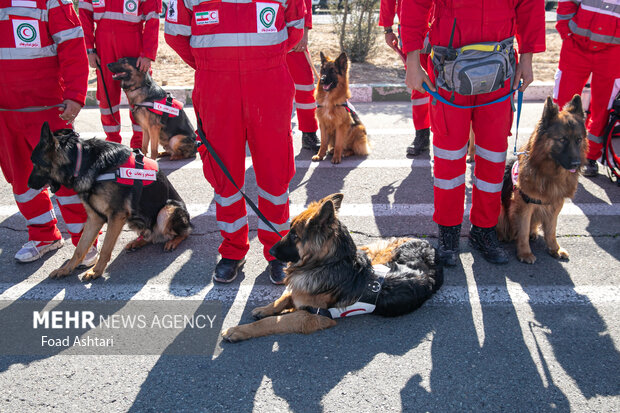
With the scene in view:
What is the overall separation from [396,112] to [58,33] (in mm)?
5947

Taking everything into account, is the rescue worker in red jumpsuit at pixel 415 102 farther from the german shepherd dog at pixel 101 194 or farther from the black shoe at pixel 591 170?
the german shepherd dog at pixel 101 194

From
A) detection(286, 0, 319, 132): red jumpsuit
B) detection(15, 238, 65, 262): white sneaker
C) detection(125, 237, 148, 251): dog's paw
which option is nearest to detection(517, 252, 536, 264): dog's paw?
detection(125, 237, 148, 251): dog's paw

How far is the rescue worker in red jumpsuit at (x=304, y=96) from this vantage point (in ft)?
21.0

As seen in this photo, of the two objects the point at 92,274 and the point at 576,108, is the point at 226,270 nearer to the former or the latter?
the point at 92,274

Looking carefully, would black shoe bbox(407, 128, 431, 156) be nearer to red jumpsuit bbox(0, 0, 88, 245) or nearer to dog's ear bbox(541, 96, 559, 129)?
dog's ear bbox(541, 96, 559, 129)

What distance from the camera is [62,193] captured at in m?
4.04

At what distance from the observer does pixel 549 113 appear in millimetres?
3703

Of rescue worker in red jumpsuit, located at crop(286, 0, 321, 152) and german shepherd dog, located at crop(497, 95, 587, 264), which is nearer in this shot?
german shepherd dog, located at crop(497, 95, 587, 264)

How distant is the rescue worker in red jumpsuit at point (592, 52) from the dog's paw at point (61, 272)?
5.44 m

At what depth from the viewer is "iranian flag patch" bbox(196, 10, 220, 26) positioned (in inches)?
125

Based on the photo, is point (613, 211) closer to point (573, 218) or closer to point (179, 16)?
point (573, 218)

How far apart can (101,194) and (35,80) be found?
1081mm

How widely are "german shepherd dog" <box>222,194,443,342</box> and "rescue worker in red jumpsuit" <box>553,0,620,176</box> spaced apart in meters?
3.42

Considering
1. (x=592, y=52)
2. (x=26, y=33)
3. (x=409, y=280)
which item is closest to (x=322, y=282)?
(x=409, y=280)
